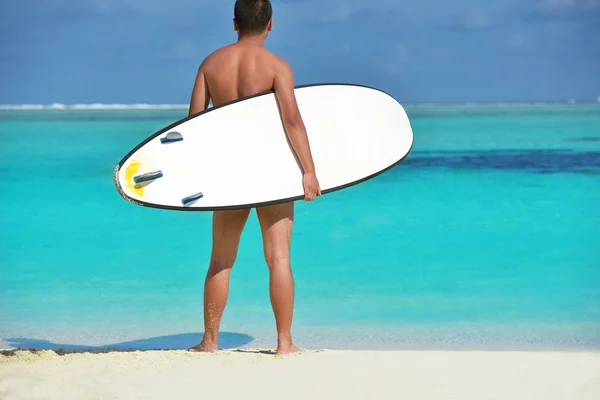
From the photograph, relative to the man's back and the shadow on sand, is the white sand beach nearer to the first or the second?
the man's back

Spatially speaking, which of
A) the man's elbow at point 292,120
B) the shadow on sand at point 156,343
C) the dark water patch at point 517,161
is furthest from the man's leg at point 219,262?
the dark water patch at point 517,161

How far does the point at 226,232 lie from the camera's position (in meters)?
3.99

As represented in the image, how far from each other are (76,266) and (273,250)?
13.8 feet

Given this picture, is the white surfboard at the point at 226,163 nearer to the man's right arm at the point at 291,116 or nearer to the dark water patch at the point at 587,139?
the man's right arm at the point at 291,116

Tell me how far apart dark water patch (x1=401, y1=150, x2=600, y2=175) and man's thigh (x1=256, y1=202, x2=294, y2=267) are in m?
13.7

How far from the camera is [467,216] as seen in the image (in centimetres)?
1109

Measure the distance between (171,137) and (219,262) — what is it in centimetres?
52

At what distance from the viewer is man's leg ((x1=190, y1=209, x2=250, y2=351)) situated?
13.1 ft

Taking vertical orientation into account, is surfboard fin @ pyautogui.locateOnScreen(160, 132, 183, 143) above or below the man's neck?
below

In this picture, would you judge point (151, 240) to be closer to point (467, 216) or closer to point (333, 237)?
point (333, 237)

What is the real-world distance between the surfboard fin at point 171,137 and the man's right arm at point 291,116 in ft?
1.28

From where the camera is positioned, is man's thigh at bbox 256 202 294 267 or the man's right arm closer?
the man's right arm

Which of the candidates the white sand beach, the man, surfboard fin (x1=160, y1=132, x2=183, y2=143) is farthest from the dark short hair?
the white sand beach

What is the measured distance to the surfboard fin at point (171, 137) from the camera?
388 cm
